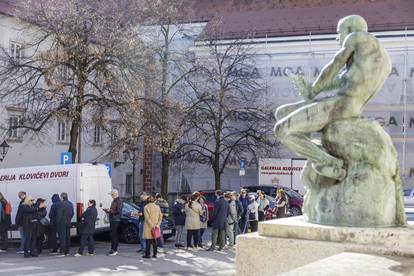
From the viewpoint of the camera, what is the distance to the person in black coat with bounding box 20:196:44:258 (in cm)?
1562

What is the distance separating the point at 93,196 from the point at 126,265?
4.71m

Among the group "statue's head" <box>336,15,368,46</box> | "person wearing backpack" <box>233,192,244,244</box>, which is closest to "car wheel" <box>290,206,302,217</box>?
"person wearing backpack" <box>233,192,244,244</box>

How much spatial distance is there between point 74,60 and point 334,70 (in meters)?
16.2

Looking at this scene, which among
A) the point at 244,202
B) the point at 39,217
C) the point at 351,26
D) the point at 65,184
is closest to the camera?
the point at 351,26

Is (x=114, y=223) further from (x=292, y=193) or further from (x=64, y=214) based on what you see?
(x=292, y=193)

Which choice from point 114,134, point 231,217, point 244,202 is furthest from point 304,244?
point 114,134

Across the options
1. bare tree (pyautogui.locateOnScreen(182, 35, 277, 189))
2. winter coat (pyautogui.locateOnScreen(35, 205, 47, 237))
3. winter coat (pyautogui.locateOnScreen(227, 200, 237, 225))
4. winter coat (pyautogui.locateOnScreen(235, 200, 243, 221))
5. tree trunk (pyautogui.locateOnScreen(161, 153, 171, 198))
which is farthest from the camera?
bare tree (pyautogui.locateOnScreen(182, 35, 277, 189))

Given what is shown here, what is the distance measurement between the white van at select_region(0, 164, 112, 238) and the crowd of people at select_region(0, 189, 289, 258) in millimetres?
725

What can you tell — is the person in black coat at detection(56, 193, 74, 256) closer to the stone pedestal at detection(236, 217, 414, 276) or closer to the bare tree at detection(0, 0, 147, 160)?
the bare tree at detection(0, 0, 147, 160)

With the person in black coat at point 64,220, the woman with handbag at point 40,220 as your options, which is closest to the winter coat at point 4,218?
the woman with handbag at point 40,220

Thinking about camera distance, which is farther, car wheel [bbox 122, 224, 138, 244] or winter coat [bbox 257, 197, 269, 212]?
winter coat [bbox 257, 197, 269, 212]

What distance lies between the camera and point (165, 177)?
98.9 ft

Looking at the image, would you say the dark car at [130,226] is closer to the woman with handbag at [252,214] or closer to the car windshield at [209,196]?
the woman with handbag at [252,214]

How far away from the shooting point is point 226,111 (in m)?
31.2
